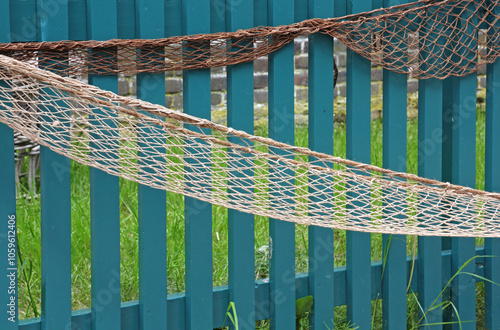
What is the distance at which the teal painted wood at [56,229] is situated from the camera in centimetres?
175

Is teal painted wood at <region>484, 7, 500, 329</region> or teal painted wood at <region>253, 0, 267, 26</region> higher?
teal painted wood at <region>253, 0, 267, 26</region>

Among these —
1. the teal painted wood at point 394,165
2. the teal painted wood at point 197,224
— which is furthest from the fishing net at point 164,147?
the teal painted wood at point 394,165

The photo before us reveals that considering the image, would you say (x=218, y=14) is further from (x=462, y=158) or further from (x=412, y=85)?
(x=412, y=85)

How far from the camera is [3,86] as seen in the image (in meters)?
1.71

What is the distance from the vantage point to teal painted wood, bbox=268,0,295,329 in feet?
6.48

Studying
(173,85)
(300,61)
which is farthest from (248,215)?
(300,61)

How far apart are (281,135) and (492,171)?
35.8 inches

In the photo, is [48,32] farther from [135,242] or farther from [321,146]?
[135,242]

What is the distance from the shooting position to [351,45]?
202 cm

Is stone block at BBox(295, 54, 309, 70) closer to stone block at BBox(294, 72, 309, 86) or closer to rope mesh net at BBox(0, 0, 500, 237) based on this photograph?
Result: stone block at BBox(294, 72, 309, 86)

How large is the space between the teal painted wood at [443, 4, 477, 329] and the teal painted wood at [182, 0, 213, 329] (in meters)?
0.97

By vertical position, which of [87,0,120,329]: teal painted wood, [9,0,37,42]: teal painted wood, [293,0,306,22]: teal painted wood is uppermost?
[293,0,306,22]: teal painted wood

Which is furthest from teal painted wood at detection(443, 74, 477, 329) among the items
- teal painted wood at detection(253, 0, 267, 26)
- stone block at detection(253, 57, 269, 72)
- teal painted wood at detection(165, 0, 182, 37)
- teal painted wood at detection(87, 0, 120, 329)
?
stone block at detection(253, 57, 269, 72)

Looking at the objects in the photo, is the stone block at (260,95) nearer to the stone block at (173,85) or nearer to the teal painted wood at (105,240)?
the stone block at (173,85)
